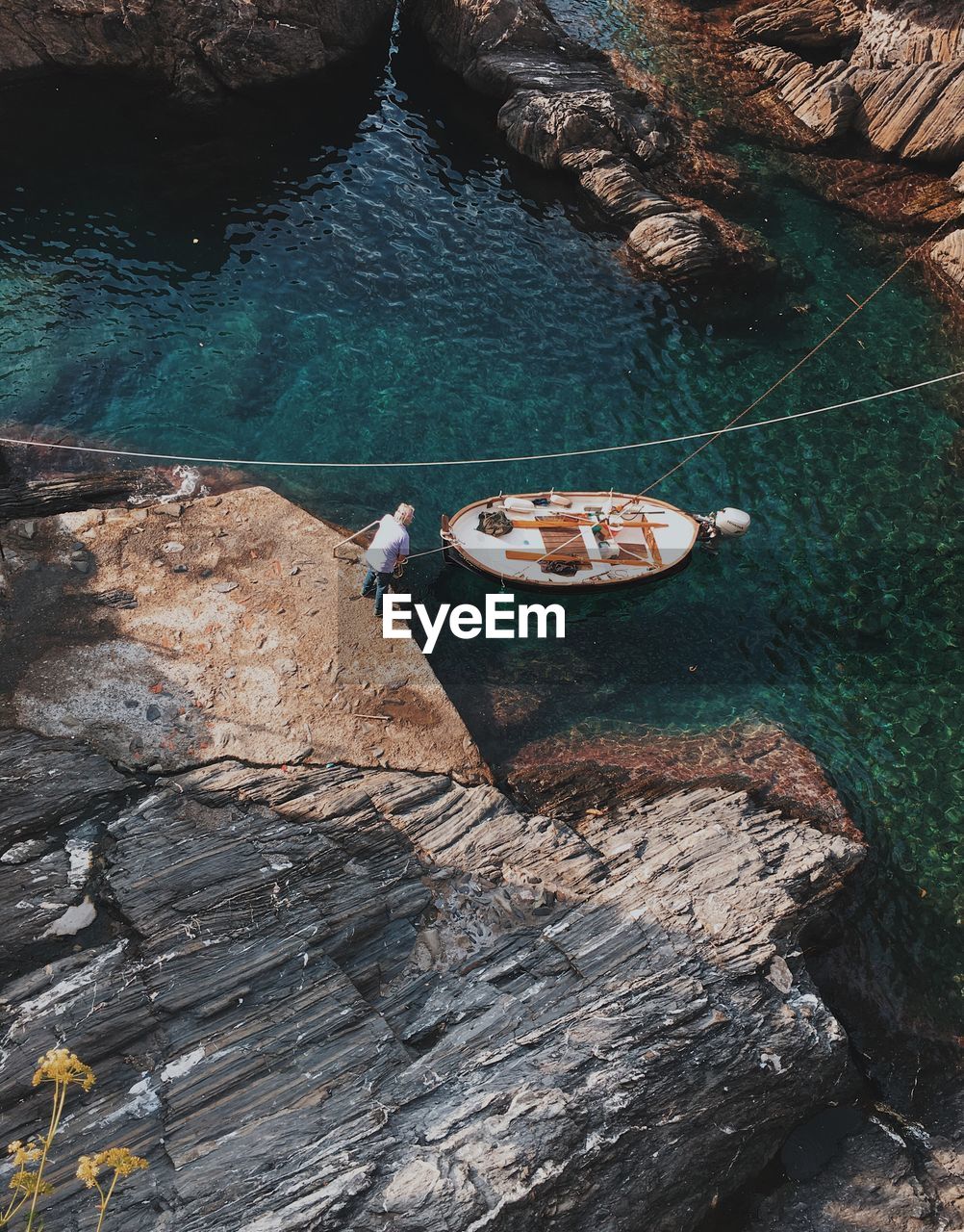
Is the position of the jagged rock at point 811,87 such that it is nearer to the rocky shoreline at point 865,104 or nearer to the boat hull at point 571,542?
the rocky shoreline at point 865,104

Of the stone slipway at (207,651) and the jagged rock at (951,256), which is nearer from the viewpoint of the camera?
the stone slipway at (207,651)

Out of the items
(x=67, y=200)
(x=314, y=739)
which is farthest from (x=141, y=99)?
(x=314, y=739)

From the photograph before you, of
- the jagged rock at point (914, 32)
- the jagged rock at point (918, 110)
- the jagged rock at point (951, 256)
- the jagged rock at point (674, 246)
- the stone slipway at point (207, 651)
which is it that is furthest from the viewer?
the jagged rock at point (914, 32)

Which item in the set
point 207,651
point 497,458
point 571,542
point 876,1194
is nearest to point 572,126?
point 497,458

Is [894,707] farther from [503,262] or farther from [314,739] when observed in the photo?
[503,262]

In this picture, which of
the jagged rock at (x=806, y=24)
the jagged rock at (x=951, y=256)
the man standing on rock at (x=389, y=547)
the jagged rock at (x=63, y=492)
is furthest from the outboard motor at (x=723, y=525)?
the jagged rock at (x=806, y=24)
